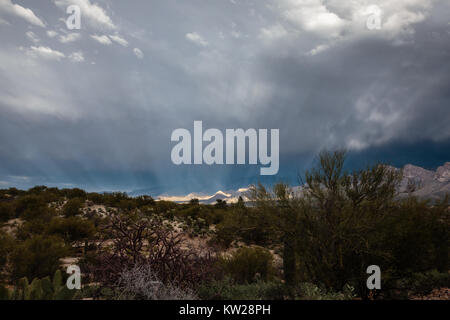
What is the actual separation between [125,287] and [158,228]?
3.96 ft

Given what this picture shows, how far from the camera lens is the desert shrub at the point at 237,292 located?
528 cm

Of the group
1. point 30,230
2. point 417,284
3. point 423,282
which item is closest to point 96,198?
point 30,230

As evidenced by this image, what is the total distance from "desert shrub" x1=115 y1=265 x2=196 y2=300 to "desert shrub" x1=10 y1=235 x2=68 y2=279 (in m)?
6.33

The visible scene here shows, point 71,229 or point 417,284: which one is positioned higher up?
point 71,229

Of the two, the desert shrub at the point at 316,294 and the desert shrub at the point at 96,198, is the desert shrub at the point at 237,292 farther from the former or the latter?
the desert shrub at the point at 96,198

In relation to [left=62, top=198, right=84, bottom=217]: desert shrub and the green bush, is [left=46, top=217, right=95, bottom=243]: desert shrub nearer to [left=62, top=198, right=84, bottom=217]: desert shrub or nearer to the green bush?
[left=62, top=198, right=84, bottom=217]: desert shrub

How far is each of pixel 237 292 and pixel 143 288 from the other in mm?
2286

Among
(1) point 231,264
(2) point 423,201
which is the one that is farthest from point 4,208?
(2) point 423,201

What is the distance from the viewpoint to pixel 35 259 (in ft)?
29.3

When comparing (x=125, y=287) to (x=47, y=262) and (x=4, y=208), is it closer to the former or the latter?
(x=47, y=262)

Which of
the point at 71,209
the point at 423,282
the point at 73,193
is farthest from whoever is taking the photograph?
the point at 73,193

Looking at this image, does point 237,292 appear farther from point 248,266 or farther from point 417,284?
point 417,284

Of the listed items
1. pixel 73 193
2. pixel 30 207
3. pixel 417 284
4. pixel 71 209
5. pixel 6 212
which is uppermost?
pixel 73 193

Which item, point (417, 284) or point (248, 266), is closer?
point (417, 284)
